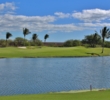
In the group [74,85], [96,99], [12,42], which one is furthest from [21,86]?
[12,42]

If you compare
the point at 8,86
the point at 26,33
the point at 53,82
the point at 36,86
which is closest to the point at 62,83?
the point at 53,82

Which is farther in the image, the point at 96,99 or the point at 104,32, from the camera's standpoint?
the point at 104,32

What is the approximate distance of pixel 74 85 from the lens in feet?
99.8

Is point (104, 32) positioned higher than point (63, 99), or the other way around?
point (104, 32)

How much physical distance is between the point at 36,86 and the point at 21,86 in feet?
5.42

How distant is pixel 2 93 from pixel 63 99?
872 cm

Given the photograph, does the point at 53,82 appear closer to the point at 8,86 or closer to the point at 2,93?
the point at 8,86

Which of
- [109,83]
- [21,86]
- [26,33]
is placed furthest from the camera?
[26,33]

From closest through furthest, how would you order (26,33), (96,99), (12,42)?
(96,99)
(26,33)
(12,42)

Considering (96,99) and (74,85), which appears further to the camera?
(74,85)

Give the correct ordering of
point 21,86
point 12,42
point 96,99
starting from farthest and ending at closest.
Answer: point 12,42 < point 21,86 < point 96,99

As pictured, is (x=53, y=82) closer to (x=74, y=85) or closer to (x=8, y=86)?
(x=74, y=85)

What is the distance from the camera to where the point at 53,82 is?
32281 millimetres

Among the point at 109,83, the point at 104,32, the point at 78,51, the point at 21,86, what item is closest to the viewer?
the point at 21,86
